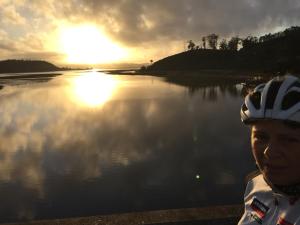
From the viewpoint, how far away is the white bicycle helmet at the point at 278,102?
229 cm

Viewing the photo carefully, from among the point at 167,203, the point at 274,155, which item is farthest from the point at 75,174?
the point at 274,155

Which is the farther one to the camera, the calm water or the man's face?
the calm water

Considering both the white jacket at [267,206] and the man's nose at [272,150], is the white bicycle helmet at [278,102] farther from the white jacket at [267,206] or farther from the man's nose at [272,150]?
the white jacket at [267,206]

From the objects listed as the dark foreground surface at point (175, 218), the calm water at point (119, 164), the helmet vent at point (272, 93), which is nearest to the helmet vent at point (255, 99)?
the helmet vent at point (272, 93)

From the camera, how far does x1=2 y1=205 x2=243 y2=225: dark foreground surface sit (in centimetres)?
712

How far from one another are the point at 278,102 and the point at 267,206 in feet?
2.96

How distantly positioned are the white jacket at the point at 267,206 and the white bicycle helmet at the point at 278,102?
2.07 ft

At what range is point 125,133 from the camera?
2208cm

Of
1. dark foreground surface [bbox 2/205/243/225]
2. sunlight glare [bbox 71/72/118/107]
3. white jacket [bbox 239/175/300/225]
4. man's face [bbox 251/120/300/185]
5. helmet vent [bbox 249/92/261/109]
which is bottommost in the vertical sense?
sunlight glare [bbox 71/72/118/107]

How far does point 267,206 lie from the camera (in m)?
2.55

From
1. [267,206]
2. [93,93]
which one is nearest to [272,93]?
[267,206]

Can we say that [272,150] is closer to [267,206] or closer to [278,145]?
[278,145]

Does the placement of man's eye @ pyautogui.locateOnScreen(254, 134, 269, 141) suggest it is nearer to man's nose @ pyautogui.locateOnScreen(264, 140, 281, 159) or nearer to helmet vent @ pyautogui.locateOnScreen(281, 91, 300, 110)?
man's nose @ pyautogui.locateOnScreen(264, 140, 281, 159)

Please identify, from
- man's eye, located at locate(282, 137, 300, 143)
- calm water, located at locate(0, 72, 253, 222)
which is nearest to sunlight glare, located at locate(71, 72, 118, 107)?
calm water, located at locate(0, 72, 253, 222)
